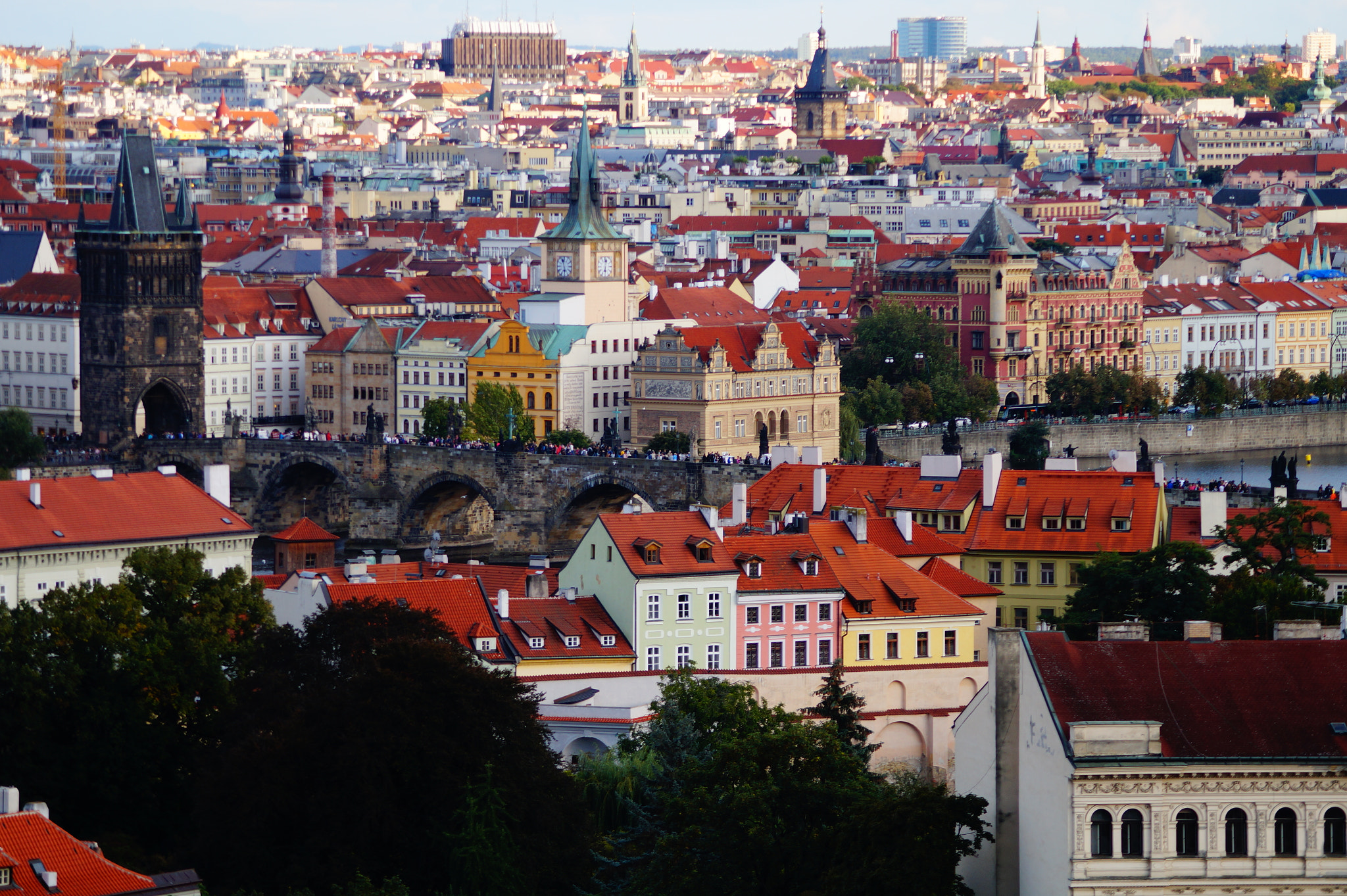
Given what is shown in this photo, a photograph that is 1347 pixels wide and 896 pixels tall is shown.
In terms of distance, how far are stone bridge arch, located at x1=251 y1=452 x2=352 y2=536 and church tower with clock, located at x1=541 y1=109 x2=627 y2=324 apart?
1333cm

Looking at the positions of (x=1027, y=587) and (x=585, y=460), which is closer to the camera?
(x=1027, y=587)

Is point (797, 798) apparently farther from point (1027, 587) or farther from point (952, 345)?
point (952, 345)

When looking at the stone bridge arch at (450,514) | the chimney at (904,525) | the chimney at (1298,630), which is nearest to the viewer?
the chimney at (1298,630)

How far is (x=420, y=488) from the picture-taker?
115125mm

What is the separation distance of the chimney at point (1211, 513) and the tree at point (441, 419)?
52.0 metres

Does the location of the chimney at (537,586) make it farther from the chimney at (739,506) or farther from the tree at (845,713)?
the tree at (845,713)

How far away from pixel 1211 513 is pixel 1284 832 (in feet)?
104

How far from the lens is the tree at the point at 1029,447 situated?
105062 millimetres

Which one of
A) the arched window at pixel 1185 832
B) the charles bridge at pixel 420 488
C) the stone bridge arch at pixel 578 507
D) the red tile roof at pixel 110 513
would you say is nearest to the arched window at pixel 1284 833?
the arched window at pixel 1185 832

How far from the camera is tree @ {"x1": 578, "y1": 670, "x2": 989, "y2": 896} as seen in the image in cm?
4419

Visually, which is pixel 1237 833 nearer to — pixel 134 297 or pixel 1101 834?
pixel 1101 834

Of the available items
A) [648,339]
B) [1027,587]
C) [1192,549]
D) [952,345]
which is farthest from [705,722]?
[952,345]

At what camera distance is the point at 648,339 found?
410 feet

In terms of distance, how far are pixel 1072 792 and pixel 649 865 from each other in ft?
24.9
